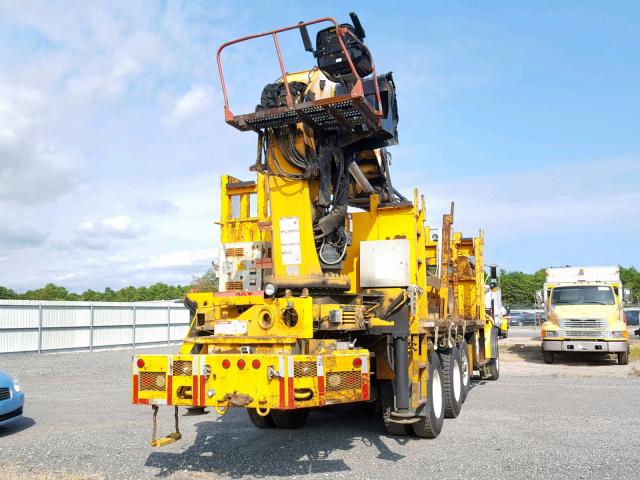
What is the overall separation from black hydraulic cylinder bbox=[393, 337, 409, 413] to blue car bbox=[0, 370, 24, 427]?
5.43 m

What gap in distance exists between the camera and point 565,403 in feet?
35.6

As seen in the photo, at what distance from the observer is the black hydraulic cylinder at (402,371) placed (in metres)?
6.63

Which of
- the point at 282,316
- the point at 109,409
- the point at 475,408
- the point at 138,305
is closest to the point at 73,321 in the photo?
the point at 138,305

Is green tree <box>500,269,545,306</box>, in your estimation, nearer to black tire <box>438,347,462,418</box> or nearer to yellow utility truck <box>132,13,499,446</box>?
black tire <box>438,347,462,418</box>

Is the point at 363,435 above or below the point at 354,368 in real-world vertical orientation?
below

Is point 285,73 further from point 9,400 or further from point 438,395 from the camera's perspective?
point 9,400

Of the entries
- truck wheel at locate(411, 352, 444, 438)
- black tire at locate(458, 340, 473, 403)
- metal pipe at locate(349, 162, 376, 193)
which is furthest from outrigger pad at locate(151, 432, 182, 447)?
black tire at locate(458, 340, 473, 403)

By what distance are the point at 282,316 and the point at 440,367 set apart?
11.5ft

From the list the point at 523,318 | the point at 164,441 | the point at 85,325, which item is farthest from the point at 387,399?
the point at 523,318

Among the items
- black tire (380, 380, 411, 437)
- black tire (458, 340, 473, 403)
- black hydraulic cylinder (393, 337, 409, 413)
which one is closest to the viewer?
black hydraulic cylinder (393, 337, 409, 413)

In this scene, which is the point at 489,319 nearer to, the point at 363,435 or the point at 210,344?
the point at 363,435

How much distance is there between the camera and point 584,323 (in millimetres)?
17484

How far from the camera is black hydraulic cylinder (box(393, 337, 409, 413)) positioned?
6.63 meters

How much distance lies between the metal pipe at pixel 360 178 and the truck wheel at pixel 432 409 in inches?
91.5
